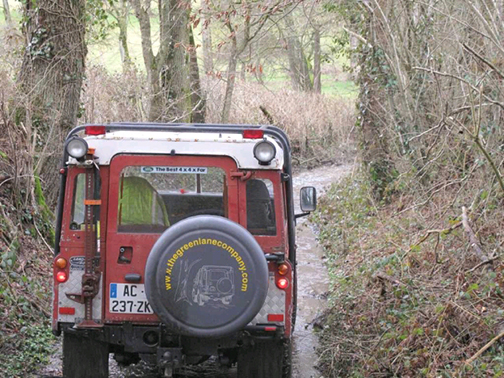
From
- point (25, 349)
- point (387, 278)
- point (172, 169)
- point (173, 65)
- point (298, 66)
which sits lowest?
point (25, 349)

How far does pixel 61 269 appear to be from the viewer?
6.20 m

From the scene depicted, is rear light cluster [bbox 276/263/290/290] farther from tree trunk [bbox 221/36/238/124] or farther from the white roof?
tree trunk [bbox 221/36/238/124]

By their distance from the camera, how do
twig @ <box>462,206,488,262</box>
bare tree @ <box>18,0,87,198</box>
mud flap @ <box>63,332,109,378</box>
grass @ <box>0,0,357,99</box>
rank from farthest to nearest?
grass @ <box>0,0,357,99</box> → bare tree @ <box>18,0,87,198</box> → twig @ <box>462,206,488,262</box> → mud flap @ <box>63,332,109,378</box>

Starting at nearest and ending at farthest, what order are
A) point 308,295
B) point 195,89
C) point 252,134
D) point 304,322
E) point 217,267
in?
point 217,267 < point 252,134 < point 304,322 < point 308,295 < point 195,89

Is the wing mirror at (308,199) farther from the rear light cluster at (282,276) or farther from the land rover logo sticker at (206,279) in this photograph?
the land rover logo sticker at (206,279)

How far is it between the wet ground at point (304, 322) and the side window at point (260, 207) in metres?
1.92

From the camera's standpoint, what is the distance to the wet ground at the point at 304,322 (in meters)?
7.70

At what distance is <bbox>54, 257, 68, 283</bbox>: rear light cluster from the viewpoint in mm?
6191

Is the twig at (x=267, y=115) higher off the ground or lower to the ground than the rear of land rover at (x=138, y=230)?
higher

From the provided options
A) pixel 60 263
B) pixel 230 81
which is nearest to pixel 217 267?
pixel 60 263

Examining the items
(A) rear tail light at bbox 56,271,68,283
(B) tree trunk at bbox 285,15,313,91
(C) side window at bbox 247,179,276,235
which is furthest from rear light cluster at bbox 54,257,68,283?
(B) tree trunk at bbox 285,15,313,91

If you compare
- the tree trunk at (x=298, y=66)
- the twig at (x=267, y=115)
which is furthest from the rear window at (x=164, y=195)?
the tree trunk at (x=298, y=66)

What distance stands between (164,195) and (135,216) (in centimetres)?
34

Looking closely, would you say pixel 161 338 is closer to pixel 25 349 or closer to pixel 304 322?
pixel 25 349
